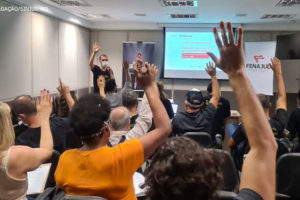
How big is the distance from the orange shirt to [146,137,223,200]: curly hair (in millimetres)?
563

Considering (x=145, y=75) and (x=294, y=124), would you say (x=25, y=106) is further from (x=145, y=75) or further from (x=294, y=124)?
(x=294, y=124)

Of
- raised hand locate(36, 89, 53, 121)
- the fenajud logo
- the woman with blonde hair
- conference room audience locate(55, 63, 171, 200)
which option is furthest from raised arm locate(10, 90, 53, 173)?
the fenajud logo

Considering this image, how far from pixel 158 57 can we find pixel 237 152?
5.24 meters

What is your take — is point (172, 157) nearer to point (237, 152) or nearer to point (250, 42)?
point (237, 152)

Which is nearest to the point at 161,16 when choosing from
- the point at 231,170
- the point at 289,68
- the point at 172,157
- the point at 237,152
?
the point at 289,68

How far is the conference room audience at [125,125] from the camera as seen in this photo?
2.00m

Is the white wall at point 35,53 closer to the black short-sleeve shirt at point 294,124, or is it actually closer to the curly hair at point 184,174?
the black short-sleeve shirt at point 294,124

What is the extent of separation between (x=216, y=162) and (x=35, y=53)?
17.6ft

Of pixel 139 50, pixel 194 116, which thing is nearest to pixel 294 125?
pixel 194 116

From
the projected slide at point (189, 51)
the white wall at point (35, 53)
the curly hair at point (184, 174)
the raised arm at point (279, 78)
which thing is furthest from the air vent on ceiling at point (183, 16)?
the curly hair at point (184, 174)

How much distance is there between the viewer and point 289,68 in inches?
275

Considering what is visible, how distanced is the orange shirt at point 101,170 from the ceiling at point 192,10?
430cm

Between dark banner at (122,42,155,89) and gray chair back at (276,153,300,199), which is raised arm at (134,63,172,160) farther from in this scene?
dark banner at (122,42,155,89)

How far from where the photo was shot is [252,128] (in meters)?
0.87
